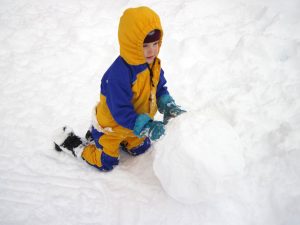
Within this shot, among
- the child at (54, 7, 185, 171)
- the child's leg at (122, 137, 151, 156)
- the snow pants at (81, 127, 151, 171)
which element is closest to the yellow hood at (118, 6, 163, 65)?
the child at (54, 7, 185, 171)

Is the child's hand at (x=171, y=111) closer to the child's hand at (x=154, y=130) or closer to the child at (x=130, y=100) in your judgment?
the child at (x=130, y=100)

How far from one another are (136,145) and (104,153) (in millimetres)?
300

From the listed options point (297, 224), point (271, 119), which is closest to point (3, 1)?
point (271, 119)

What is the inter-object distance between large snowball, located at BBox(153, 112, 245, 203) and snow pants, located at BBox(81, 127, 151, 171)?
52 centimetres

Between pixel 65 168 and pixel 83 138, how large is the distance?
0.33 metres

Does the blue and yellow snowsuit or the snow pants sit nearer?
the blue and yellow snowsuit

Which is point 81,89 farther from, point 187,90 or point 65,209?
point 65,209

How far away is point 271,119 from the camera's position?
2363 mm

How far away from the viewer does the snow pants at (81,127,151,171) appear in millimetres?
2309

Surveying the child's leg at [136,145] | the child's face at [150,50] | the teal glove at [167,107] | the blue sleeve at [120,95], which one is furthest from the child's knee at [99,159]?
the child's face at [150,50]

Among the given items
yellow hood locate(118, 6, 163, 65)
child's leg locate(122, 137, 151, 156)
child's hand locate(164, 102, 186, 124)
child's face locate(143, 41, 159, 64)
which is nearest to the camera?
yellow hood locate(118, 6, 163, 65)

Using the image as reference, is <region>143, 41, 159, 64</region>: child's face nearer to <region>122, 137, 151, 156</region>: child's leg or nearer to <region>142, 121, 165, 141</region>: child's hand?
<region>142, 121, 165, 141</region>: child's hand

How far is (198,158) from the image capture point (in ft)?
5.74

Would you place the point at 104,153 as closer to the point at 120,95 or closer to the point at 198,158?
the point at 120,95
